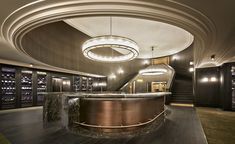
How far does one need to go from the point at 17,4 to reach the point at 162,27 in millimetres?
6685

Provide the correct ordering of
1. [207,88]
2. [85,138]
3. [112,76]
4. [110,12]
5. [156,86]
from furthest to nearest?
1. [156,86]
2. [112,76]
3. [207,88]
4. [85,138]
5. [110,12]

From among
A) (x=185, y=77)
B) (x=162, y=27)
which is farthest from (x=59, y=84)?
(x=185, y=77)

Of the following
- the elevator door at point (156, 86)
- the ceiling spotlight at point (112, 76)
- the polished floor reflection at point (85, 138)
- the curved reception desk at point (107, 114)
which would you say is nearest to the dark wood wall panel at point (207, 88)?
the elevator door at point (156, 86)

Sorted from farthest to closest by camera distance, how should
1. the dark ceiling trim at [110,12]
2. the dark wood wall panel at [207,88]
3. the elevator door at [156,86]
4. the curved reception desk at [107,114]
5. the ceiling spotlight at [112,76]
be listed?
the elevator door at [156,86], the ceiling spotlight at [112,76], the dark wood wall panel at [207,88], the curved reception desk at [107,114], the dark ceiling trim at [110,12]

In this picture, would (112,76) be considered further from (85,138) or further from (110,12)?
(110,12)

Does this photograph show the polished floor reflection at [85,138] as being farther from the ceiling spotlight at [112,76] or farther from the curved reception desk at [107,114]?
the ceiling spotlight at [112,76]

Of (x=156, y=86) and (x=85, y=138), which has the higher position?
(x=156, y=86)

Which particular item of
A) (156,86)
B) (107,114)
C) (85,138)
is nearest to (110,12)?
(107,114)

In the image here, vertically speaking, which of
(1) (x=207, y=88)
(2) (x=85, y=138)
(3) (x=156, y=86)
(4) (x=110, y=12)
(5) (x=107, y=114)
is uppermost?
(4) (x=110, y=12)

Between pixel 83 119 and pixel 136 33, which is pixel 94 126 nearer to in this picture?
pixel 83 119

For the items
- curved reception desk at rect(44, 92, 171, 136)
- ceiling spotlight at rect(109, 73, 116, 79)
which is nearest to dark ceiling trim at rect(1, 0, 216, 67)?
curved reception desk at rect(44, 92, 171, 136)

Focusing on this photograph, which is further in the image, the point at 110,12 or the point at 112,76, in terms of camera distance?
the point at 112,76

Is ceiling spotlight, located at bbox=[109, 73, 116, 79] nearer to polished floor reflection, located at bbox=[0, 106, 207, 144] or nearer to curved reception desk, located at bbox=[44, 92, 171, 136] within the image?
curved reception desk, located at bbox=[44, 92, 171, 136]

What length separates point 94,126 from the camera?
4.30 m
